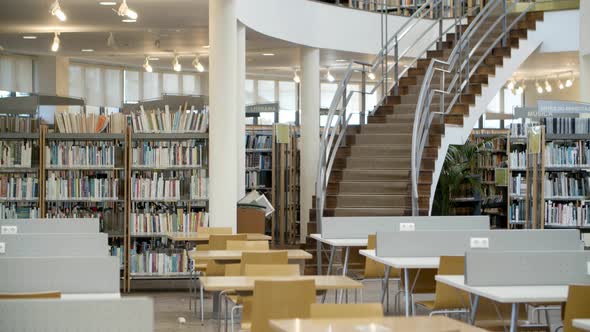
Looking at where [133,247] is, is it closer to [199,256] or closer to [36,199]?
[36,199]

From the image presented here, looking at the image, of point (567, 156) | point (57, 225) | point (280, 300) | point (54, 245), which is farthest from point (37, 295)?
point (567, 156)

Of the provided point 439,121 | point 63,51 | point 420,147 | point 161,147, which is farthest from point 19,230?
point 63,51

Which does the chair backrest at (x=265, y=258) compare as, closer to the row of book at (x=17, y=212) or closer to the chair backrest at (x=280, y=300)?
the chair backrest at (x=280, y=300)

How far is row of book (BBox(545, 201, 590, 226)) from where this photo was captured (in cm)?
1424

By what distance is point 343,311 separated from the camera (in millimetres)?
4770

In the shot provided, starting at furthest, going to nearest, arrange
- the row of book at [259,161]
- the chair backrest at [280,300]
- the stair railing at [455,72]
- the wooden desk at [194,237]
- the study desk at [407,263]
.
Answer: the row of book at [259,161] < the stair railing at [455,72] < the wooden desk at [194,237] < the study desk at [407,263] < the chair backrest at [280,300]

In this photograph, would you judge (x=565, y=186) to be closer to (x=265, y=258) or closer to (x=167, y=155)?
(x=167, y=155)

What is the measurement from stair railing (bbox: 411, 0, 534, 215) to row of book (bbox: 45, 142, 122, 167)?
3.64m

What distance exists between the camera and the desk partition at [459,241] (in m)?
8.72

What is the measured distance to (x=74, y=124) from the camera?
12109 mm

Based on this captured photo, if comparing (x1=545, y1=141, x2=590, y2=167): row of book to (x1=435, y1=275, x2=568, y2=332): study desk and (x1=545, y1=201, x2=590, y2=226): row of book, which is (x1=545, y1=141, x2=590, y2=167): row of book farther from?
(x1=435, y1=275, x2=568, y2=332): study desk

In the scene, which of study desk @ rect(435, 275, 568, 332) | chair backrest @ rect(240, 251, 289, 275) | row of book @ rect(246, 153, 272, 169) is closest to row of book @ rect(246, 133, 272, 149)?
row of book @ rect(246, 153, 272, 169)

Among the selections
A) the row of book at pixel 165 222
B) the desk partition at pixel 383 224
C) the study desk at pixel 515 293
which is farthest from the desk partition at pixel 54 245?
the row of book at pixel 165 222

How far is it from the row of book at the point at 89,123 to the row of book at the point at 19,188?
0.69m
